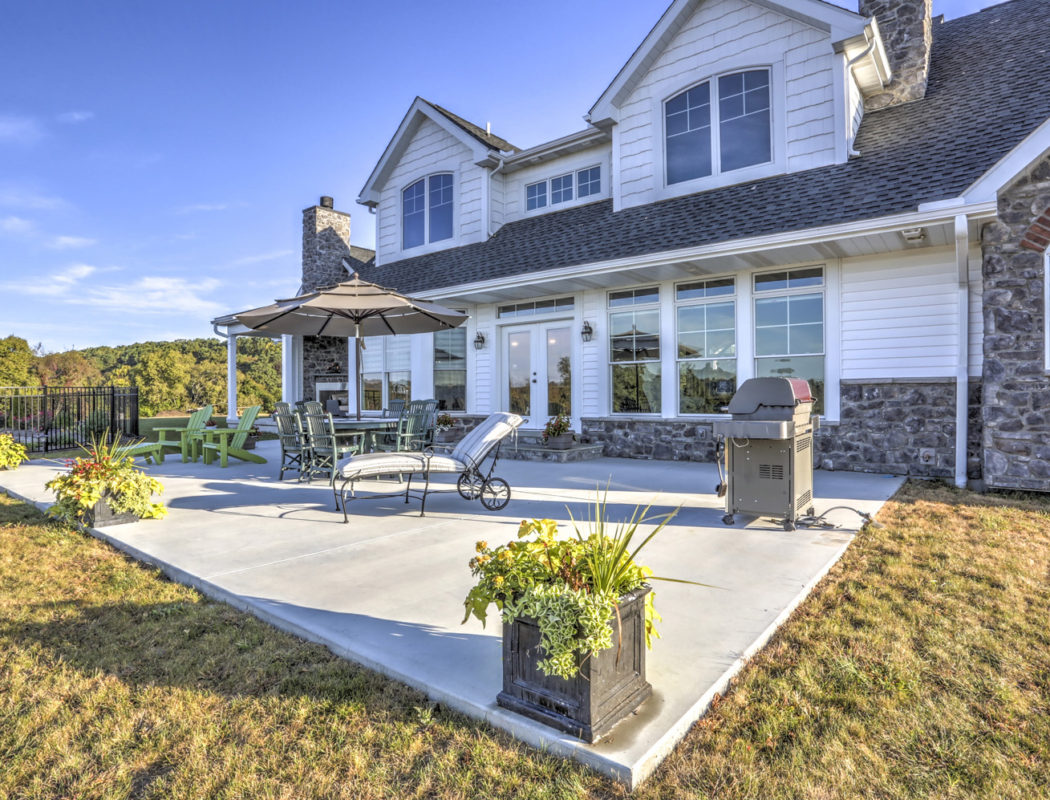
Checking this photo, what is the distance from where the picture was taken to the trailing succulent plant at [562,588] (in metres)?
1.88

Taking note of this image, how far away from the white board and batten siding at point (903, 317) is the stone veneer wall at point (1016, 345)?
2.50 feet

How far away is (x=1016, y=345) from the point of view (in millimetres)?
6027

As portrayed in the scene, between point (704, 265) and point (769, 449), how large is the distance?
4.21 m

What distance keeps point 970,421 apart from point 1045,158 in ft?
9.54

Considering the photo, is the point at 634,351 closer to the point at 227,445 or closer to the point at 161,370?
the point at 227,445

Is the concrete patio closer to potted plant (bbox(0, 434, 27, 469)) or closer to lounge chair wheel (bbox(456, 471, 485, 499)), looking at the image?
lounge chair wheel (bbox(456, 471, 485, 499))

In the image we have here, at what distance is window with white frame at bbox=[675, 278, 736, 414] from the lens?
8.54 m

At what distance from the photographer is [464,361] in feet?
38.4

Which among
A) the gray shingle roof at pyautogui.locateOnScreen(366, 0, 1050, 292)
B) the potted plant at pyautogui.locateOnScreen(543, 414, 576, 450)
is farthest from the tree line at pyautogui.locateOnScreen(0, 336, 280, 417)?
the gray shingle roof at pyautogui.locateOnScreen(366, 0, 1050, 292)

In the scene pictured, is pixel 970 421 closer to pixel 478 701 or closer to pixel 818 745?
pixel 818 745

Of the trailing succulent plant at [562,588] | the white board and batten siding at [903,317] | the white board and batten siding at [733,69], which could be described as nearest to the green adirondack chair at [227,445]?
→ the white board and batten siding at [733,69]

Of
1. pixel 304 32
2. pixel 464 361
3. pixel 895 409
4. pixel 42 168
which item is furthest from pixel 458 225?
pixel 42 168

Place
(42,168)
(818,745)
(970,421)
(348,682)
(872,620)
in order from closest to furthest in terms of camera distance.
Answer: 1. (818,745)
2. (348,682)
3. (872,620)
4. (970,421)
5. (42,168)

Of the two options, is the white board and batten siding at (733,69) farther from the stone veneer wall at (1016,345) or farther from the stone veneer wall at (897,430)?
the stone veneer wall at (897,430)
